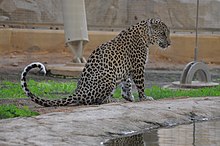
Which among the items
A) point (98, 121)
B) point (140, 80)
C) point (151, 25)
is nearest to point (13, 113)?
point (98, 121)

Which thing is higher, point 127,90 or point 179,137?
point 127,90

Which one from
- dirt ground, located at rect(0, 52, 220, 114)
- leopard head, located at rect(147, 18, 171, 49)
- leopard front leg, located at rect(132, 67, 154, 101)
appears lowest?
dirt ground, located at rect(0, 52, 220, 114)

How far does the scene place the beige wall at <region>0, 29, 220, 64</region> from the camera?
20625mm

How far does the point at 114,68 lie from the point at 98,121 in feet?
7.34

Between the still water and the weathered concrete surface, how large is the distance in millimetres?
206

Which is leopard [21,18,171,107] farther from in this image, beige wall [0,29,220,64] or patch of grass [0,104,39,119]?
beige wall [0,29,220,64]

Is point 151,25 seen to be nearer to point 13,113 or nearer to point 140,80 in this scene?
point 140,80

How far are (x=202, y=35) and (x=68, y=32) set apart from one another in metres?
6.14

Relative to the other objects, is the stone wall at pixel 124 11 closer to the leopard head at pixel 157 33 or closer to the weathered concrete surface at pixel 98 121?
the leopard head at pixel 157 33

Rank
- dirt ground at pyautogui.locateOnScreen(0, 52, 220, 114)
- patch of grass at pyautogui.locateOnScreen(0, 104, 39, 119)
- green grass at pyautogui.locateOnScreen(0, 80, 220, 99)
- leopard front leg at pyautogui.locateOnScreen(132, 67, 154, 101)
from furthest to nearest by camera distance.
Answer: dirt ground at pyautogui.locateOnScreen(0, 52, 220, 114) → green grass at pyautogui.locateOnScreen(0, 80, 220, 99) → leopard front leg at pyautogui.locateOnScreen(132, 67, 154, 101) → patch of grass at pyautogui.locateOnScreen(0, 104, 39, 119)

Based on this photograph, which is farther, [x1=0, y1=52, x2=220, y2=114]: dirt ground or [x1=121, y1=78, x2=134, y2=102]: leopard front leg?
[x1=0, y1=52, x2=220, y2=114]: dirt ground

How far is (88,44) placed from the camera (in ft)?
68.6

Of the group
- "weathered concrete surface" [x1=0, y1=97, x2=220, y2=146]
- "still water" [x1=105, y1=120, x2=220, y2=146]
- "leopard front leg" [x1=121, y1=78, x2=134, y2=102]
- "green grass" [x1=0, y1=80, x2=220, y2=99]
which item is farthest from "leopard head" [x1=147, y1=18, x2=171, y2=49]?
"still water" [x1=105, y1=120, x2=220, y2=146]

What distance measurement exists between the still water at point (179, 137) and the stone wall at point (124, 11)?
13.2 m
